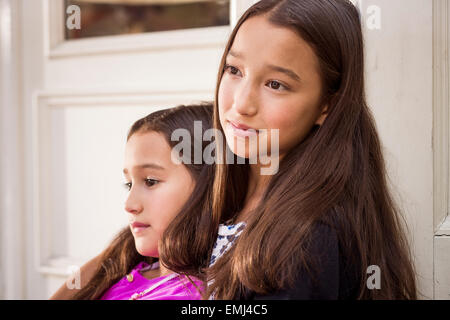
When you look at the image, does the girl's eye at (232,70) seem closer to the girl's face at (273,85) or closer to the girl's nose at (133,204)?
the girl's face at (273,85)

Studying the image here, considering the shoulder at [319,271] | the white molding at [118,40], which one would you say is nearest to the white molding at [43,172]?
the white molding at [118,40]

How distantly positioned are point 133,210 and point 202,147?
188 mm

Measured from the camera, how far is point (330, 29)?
0.81 metres

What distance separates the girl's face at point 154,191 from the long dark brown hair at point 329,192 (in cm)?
18

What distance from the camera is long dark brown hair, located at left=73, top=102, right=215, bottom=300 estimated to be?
3.13 feet

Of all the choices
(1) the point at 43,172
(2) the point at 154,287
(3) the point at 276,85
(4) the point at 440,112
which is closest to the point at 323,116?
(3) the point at 276,85

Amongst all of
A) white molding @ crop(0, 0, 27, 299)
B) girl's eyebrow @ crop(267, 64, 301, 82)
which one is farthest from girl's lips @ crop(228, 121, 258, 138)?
white molding @ crop(0, 0, 27, 299)

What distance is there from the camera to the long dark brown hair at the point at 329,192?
2.48 feet

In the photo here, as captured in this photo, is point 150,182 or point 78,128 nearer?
point 150,182

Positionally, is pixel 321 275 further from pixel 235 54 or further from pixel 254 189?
pixel 235 54

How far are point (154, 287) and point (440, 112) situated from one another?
2.23 ft

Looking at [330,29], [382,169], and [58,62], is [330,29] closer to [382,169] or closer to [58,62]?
[382,169]

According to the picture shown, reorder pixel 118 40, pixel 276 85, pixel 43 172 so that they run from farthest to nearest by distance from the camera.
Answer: pixel 43 172 → pixel 118 40 → pixel 276 85

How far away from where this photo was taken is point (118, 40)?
1409 mm
